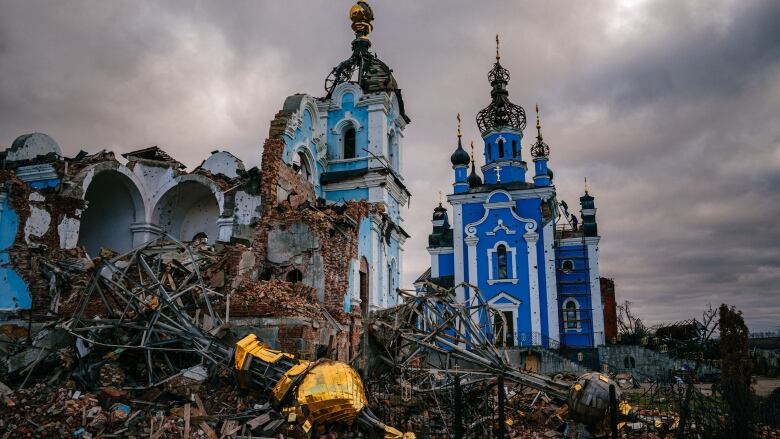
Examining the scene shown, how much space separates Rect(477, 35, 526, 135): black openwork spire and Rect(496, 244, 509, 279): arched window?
842 centimetres

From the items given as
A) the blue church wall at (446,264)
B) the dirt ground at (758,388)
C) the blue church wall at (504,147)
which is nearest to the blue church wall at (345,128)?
the blue church wall at (446,264)

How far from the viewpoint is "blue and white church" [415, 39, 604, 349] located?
30.8 metres

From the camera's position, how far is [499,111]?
37344mm

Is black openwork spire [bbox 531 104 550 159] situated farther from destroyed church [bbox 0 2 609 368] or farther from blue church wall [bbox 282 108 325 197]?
blue church wall [bbox 282 108 325 197]

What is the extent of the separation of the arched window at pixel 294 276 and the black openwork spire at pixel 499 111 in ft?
71.2

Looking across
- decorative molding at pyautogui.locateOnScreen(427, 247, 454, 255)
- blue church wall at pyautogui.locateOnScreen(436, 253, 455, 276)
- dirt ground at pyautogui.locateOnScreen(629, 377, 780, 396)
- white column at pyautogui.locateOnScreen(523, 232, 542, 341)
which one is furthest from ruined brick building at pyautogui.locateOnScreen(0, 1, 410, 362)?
dirt ground at pyautogui.locateOnScreen(629, 377, 780, 396)

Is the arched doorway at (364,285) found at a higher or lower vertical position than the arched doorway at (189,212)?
lower

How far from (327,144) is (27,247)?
1652 cm

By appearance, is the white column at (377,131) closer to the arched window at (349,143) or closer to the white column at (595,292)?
the arched window at (349,143)

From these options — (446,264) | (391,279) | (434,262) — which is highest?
(434,262)

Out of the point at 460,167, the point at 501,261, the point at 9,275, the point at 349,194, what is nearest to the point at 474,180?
the point at 460,167

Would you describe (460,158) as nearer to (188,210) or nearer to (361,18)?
(361,18)

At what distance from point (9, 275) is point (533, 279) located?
23213 millimetres

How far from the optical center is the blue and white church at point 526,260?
1212 inches
